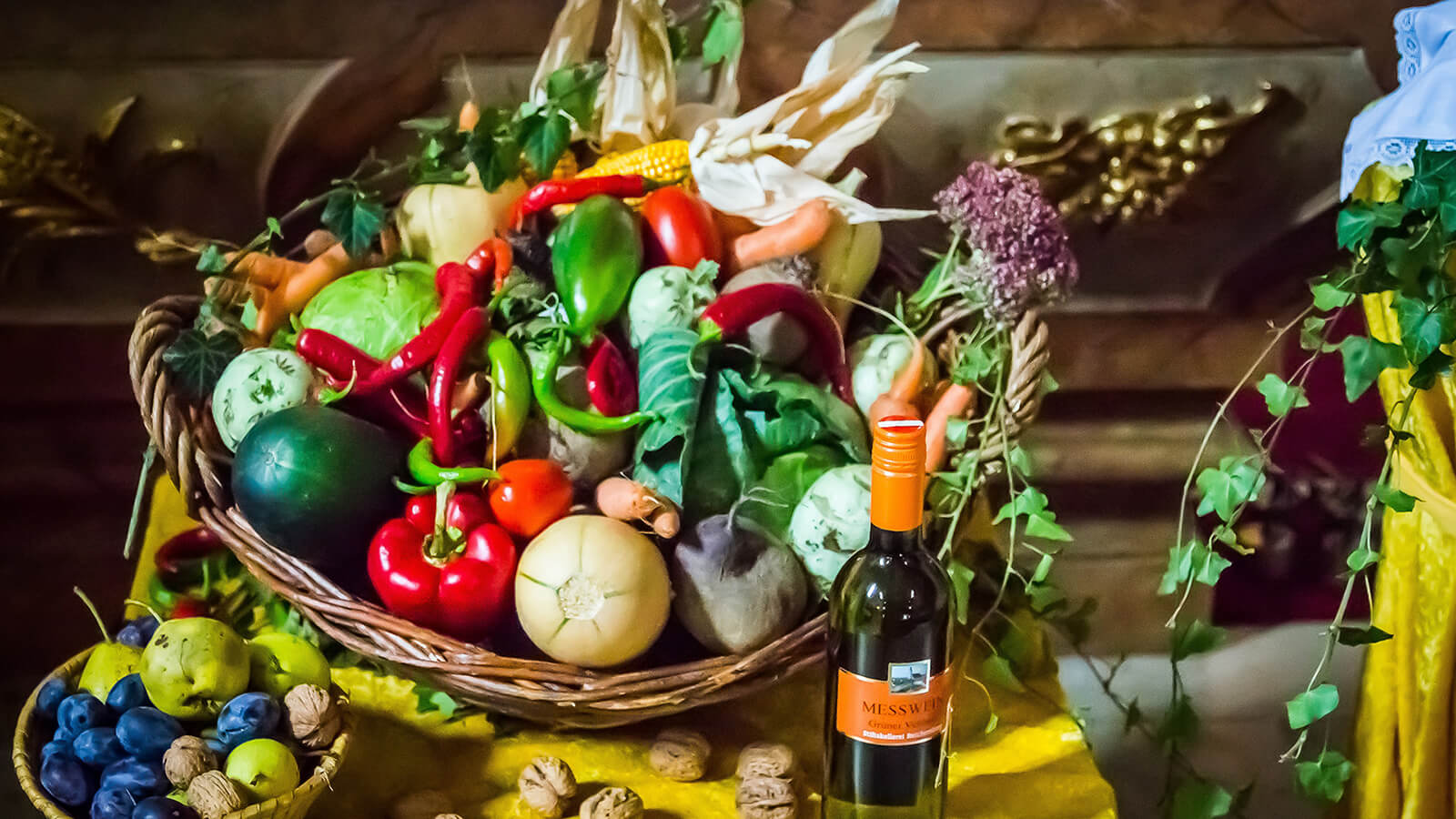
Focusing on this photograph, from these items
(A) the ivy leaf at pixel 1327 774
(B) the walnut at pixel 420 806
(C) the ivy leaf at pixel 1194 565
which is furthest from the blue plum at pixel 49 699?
(A) the ivy leaf at pixel 1327 774

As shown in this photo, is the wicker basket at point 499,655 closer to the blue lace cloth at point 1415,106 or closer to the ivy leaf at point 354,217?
the ivy leaf at point 354,217

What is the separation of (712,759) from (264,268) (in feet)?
1.91

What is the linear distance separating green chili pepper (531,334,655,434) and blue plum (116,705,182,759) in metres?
0.34

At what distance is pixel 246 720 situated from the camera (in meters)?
0.67

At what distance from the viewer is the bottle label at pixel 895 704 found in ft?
2.19

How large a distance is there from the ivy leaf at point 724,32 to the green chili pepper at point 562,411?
0.39m

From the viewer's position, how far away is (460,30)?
1.48m

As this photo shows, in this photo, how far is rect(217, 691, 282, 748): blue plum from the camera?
2.20ft

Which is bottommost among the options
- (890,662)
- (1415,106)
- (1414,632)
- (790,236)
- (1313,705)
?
(1414,632)

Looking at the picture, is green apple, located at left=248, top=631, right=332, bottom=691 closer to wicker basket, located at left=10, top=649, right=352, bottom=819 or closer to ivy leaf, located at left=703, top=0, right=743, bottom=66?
wicker basket, located at left=10, top=649, right=352, bottom=819

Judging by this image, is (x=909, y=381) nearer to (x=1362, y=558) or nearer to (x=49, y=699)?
(x=1362, y=558)

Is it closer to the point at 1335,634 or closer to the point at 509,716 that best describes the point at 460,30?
the point at 509,716

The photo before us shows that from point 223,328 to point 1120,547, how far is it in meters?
1.32

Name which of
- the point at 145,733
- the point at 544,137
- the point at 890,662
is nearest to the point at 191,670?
the point at 145,733
